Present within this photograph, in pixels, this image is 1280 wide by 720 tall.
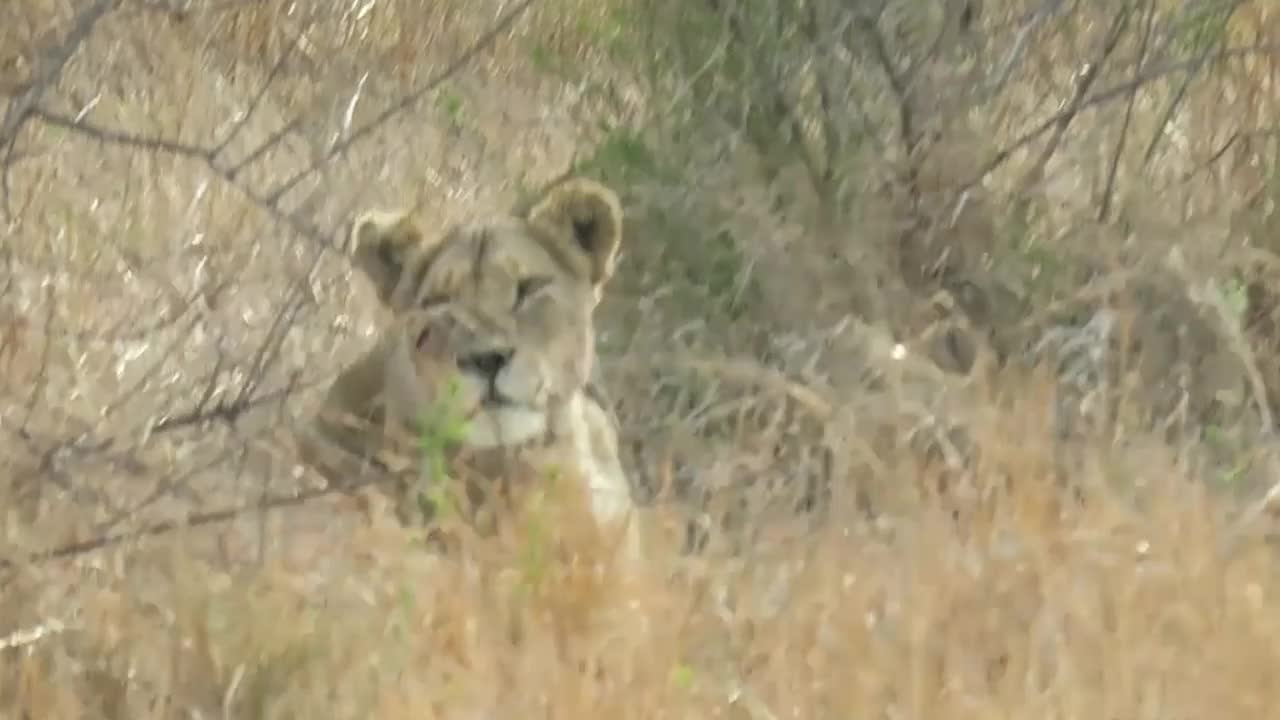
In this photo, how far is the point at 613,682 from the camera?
94.4 inches

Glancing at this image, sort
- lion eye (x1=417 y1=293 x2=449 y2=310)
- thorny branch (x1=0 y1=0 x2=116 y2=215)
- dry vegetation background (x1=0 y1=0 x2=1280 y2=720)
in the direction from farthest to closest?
lion eye (x1=417 y1=293 x2=449 y2=310)
thorny branch (x1=0 y1=0 x2=116 y2=215)
dry vegetation background (x1=0 y1=0 x2=1280 y2=720)

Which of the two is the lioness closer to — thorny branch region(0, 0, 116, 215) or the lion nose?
the lion nose

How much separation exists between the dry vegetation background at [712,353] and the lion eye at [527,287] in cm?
35

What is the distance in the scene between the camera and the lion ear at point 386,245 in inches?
138

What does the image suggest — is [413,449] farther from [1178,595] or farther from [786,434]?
[1178,595]

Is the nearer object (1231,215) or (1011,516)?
(1011,516)

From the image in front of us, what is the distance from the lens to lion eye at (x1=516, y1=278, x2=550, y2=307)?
3.44m

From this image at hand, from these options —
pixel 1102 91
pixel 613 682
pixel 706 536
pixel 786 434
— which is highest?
pixel 1102 91

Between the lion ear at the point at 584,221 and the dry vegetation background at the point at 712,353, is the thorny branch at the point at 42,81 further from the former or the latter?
the lion ear at the point at 584,221

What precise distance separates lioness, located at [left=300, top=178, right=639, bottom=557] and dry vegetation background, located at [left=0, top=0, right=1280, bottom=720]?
0.13 m

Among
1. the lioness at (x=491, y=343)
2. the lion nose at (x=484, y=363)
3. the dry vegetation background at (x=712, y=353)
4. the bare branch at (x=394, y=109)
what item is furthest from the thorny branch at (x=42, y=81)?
Answer: the lion nose at (x=484, y=363)

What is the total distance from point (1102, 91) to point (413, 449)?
79.8 inches

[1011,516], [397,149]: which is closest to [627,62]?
[397,149]

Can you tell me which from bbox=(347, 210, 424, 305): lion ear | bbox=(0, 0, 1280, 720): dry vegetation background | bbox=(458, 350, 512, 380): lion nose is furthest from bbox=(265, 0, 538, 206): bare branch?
bbox=(458, 350, 512, 380): lion nose
